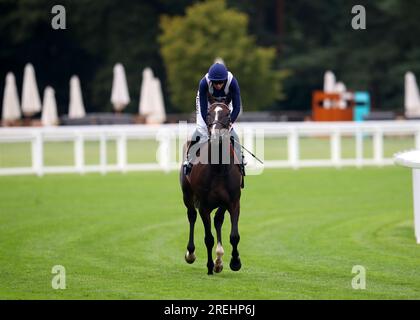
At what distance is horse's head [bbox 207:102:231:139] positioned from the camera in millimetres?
10406

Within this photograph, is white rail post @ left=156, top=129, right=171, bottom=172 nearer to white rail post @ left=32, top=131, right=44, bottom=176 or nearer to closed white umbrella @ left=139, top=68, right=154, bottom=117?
white rail post @ left=32, top=131, right=44, bottom=176

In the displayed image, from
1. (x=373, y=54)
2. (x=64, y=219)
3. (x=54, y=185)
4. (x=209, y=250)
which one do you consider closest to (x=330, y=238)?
(x=209, y=250)

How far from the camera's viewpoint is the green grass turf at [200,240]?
1005 cm

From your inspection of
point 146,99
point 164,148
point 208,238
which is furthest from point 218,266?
point 146,99

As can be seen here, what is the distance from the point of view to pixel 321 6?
190 ft

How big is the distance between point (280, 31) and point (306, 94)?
3722mm

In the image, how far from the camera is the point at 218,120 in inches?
411

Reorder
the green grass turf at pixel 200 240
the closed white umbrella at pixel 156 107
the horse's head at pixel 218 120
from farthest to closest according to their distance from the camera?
1. the closed white umbrella at pixel 156 107
2. the horse's head at pixel 218 120
3. the green grass turf at pixel 200 240

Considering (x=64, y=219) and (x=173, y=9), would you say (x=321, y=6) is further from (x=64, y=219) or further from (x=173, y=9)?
(x=64, y=219)

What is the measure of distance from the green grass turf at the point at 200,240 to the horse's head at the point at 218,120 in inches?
55.7

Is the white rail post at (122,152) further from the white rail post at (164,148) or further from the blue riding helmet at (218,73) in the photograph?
the blue riding helmet at (218,73)

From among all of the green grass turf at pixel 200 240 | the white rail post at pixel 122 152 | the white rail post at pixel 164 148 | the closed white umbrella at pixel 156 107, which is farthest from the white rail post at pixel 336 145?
the closed white umbrella at pixel 156 107

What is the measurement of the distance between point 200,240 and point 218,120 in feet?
12.3

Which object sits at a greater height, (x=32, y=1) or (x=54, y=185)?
(x=32, y=1)
